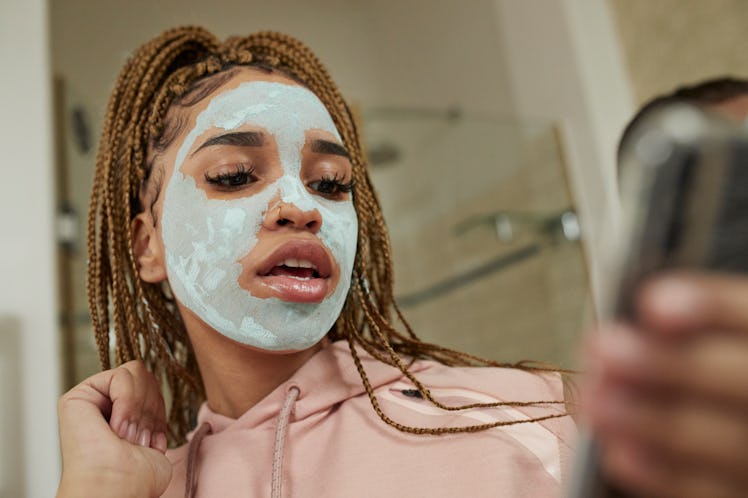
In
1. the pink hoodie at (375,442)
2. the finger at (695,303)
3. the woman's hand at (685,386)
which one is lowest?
the pink hoodie at (375,442)

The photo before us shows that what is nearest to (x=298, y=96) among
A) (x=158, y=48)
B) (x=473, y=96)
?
(x=158, y=48)

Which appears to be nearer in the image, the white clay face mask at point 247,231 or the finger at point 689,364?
the finger at point 689,364

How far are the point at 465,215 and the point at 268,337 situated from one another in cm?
119

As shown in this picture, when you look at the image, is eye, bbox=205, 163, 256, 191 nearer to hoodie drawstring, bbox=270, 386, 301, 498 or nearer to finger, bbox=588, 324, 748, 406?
hoodie drawstring, bbox=270, 386, 301, 498

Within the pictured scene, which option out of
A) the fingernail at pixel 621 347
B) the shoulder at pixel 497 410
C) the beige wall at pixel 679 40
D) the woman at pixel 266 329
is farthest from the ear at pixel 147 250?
the beige wall at pixel 679 40

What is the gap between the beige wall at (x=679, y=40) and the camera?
122 centimetres

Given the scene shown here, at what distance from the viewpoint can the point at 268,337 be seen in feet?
1.96

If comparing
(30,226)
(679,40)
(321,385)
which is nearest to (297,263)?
(321,385)

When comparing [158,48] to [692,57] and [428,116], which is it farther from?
[428,116]

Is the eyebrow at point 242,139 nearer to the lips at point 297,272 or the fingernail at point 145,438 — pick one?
the lips at point 297,272

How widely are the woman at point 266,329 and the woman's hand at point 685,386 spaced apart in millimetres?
353

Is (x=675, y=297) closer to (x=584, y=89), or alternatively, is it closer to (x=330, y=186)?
(x=330, y=186)

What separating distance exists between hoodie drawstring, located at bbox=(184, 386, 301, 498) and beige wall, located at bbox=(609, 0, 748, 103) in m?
1.01

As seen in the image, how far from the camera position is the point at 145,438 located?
0.61 m
